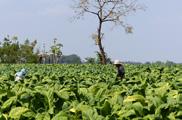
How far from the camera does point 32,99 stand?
556 cm

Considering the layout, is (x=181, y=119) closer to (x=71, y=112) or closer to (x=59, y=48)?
(x=71, y=112)

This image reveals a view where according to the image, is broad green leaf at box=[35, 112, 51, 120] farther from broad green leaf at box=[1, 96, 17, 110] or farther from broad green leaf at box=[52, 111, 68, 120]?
broad green leaf at box=[1, 96, 17, 110]

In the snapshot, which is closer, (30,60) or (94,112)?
(94,112)

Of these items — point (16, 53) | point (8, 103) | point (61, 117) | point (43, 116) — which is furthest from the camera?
point (16, 53)

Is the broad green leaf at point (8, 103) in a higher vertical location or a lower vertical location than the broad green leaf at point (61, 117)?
higher

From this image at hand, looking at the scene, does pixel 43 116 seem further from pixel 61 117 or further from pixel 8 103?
pixel 8 103

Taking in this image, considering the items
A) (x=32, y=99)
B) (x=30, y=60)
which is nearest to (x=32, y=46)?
(x=30, y=60)

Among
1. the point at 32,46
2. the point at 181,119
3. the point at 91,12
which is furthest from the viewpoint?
the point at 32,46

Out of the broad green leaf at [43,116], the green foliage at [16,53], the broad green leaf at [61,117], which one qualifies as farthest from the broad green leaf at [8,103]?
the green foliage at [16,53]

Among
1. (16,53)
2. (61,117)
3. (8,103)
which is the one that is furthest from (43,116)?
(16,53)

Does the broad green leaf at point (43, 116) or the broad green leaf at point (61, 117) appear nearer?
the broad green leaf at point (61, 117)

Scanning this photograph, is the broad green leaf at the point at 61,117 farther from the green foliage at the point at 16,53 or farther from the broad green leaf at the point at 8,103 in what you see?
the green foliage at the point at 16,53

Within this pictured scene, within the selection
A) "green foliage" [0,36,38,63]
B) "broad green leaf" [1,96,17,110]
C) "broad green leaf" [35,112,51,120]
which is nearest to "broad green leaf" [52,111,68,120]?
"broad green leaf" [35,112,51,120]

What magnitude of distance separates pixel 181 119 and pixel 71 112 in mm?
1040
